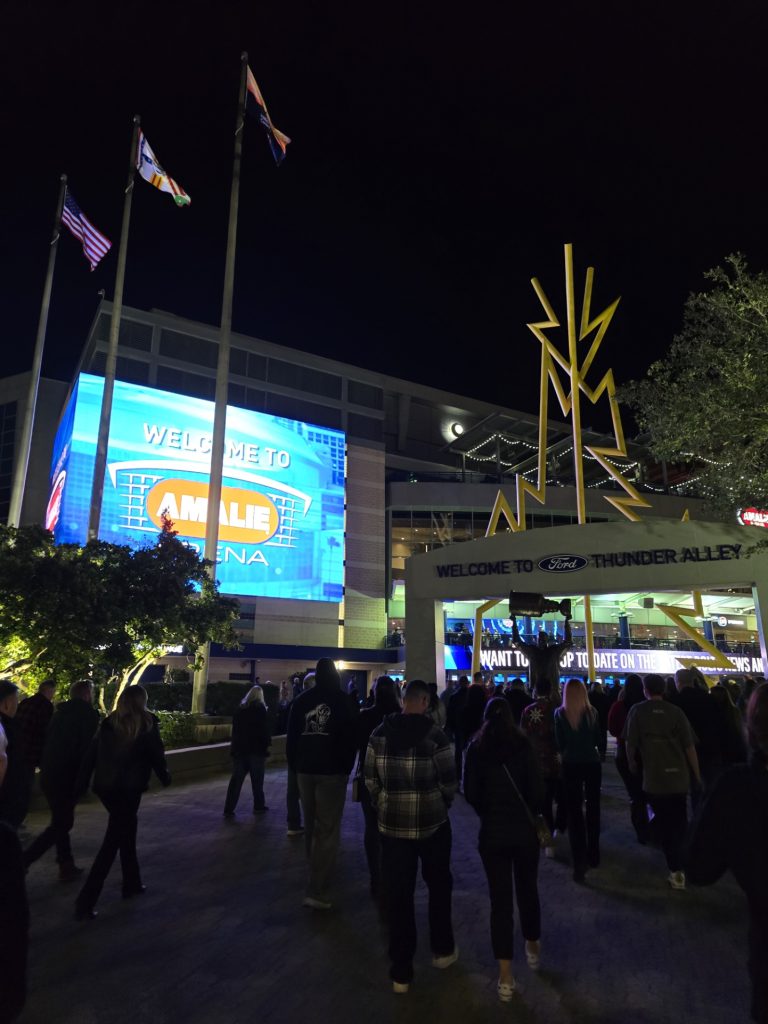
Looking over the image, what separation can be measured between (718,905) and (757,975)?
341 centimetres

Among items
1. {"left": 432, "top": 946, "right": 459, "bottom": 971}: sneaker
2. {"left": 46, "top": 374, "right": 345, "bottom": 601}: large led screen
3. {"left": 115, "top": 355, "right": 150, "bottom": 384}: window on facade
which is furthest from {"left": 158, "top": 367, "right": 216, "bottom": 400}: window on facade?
{"left": 432, "top": 946, "right": 459, "bottom": 971}: sneaker

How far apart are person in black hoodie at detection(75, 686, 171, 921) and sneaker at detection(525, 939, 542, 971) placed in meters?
3.00

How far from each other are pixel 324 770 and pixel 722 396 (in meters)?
12.1

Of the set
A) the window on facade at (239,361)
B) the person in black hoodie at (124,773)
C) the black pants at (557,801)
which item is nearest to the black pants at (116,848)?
the person in black hoodie at (124,773)

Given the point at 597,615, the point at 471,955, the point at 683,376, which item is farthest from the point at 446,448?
the point at 471,955

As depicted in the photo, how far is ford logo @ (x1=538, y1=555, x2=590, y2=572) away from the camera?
16.2 metres

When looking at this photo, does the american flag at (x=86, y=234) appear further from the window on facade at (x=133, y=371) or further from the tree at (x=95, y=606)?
the window on facade at (x=133, y=371)

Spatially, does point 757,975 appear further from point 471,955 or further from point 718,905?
point 718,905

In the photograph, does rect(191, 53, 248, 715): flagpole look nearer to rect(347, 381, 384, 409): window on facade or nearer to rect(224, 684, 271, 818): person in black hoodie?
rect(224, 684, 271, 818): person in black hoodie

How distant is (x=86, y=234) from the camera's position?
1981 cm

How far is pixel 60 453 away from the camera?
33.7 m

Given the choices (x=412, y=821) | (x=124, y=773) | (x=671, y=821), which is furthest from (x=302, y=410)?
(x=412, y=821)

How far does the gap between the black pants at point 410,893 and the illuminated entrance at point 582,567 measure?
508 inches

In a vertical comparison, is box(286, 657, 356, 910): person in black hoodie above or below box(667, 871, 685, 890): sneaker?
above
